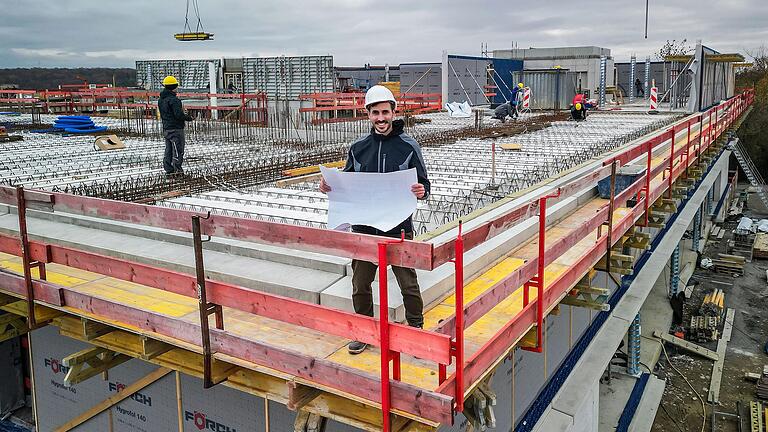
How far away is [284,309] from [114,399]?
3228mm

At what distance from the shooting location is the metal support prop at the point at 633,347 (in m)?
13.5

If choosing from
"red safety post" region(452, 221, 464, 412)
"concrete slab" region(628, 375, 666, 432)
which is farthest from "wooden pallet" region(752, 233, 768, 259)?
"red safety post" region(452, 221, 464, 412)

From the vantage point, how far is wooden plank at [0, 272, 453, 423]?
3.32 m

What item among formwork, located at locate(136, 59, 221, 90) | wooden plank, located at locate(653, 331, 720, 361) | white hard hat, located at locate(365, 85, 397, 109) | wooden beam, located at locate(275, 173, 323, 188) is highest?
formwork, located at locate(136, 59, 221, 90)

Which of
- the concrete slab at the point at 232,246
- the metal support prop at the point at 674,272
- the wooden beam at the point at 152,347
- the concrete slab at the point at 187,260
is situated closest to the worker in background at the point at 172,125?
the concrete slab at the point at 232,246

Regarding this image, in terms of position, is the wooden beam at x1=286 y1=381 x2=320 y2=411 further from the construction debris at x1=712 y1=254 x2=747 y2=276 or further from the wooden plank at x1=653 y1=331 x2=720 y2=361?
the construction debris at x1=712 y1=254 x2=747 y2=276

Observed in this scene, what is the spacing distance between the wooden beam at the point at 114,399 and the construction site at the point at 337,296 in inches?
1.2

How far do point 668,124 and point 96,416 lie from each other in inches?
781

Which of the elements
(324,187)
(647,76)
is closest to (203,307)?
(324,187)

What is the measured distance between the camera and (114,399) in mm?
6016

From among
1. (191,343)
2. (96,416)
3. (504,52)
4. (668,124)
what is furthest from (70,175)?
(504,52)

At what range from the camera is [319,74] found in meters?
35.1

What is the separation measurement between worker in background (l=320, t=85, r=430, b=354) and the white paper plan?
10 cm

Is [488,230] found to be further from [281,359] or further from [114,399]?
[114,399]
